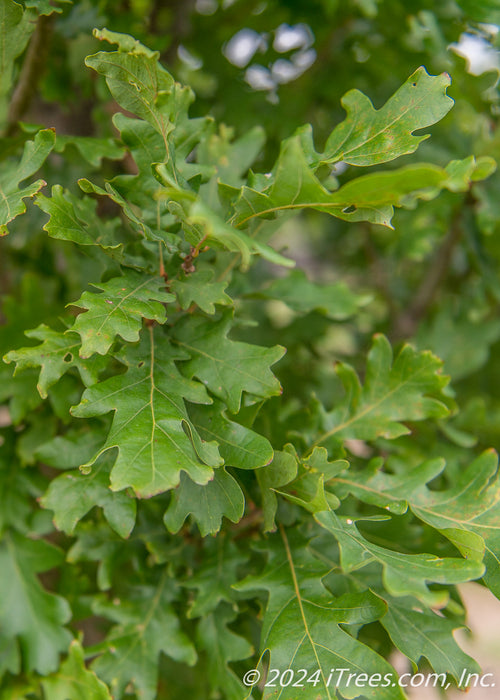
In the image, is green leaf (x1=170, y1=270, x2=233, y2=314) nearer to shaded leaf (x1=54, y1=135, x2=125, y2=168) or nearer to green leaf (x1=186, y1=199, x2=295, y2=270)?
green leaf (x1=186, y1=199, x2=295, y2=270)

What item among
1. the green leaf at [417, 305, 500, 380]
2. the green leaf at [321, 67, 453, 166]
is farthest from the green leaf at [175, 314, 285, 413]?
the green leaf at [417, 305, 500, 380]

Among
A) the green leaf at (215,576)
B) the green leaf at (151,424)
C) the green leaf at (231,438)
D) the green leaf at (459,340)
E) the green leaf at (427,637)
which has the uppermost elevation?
the green leaf at (151,424)

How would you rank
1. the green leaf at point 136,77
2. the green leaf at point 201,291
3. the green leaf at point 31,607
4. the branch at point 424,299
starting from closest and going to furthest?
the green leaf at point 136,77 → the green leaf at point 201,291 → the green leaf at point 31,607 → the branch at point 424,299

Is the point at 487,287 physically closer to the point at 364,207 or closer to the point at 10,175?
the point at 364,207

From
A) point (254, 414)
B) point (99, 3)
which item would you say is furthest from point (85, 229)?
point (99, 3)

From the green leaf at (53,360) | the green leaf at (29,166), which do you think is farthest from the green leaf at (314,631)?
the green leaf at (29,166)

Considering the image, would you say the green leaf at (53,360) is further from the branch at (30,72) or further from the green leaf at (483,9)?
the green leaf at (483,9)
